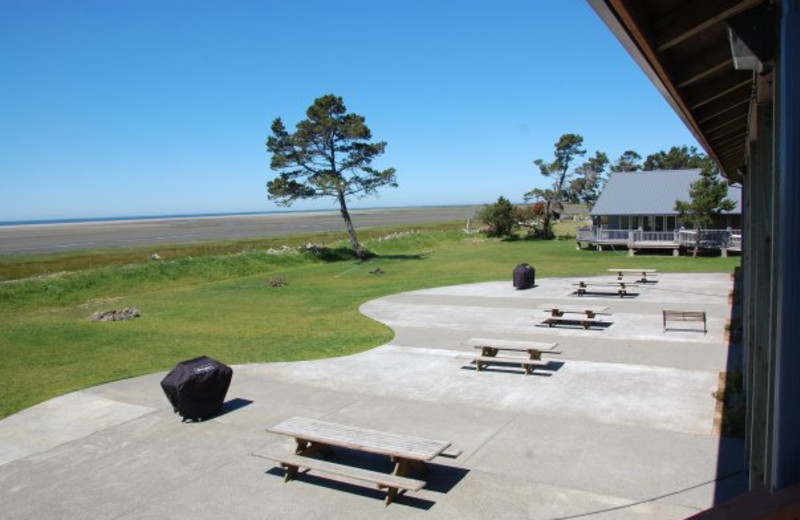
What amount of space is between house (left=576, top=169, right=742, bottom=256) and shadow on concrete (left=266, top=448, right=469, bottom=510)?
33.5 m

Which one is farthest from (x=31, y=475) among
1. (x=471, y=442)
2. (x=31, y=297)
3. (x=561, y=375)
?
(x=31, y=297)

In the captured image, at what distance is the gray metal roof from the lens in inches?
1652

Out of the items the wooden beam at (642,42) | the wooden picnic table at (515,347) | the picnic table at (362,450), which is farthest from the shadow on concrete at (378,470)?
the wooden picnic table at (515,347)

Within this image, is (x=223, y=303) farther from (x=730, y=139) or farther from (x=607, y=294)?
(x=730, y=139)

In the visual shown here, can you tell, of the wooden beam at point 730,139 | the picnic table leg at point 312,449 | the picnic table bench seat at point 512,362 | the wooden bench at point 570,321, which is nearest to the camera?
the picnic table leg at point 312,449

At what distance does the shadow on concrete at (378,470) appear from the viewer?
7.89 meters

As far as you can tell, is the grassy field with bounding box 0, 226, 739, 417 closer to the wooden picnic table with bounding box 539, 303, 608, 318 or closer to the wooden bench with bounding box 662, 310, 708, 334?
the wooden picnic table with bounding box 539, 303, 608, 318

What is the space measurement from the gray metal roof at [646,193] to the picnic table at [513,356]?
30.4m

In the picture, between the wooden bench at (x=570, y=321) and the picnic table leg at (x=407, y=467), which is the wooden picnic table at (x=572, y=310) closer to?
the wooden bench at (x=570, y=321)

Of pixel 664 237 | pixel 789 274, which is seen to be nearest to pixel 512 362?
pixel 789 274

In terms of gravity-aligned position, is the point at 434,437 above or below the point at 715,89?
below

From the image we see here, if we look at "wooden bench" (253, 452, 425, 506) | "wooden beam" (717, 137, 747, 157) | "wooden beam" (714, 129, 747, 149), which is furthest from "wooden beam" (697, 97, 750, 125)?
"wooden bench" (253, 452, 425, 506)

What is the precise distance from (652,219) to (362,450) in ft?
129

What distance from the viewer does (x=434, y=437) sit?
9781 mm
